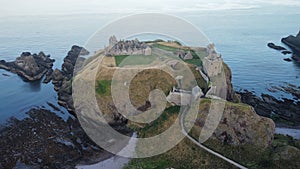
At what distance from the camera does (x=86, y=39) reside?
9856 centimetres

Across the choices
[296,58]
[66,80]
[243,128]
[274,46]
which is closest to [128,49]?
[66,80]

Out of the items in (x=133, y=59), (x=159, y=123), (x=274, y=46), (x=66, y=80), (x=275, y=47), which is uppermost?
A: (x=274, y=46)

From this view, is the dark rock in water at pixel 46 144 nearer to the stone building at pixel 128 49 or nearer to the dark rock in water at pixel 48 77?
the stone building at pixel 128 49

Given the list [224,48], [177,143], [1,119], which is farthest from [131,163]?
[224,48]

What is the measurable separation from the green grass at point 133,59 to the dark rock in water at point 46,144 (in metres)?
10.7

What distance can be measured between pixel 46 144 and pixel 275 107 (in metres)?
31.0

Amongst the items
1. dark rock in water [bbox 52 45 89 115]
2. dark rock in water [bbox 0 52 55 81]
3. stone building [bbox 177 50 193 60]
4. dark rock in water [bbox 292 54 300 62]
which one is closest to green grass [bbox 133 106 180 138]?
dark rock in water [bbox 52 45 89 115]

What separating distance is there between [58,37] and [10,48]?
23.0m

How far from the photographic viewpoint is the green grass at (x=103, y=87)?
39.0 meters

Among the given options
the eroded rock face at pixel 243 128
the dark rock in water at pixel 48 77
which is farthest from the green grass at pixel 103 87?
the dark rock in water at pixel 48 77

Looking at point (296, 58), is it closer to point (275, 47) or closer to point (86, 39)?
point (275, 47)

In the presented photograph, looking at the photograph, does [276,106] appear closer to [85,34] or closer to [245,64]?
[245,64]

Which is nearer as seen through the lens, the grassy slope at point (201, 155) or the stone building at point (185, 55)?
the grassy slope at point (201, 155)

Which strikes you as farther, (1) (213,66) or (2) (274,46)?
(2) (274,46)
